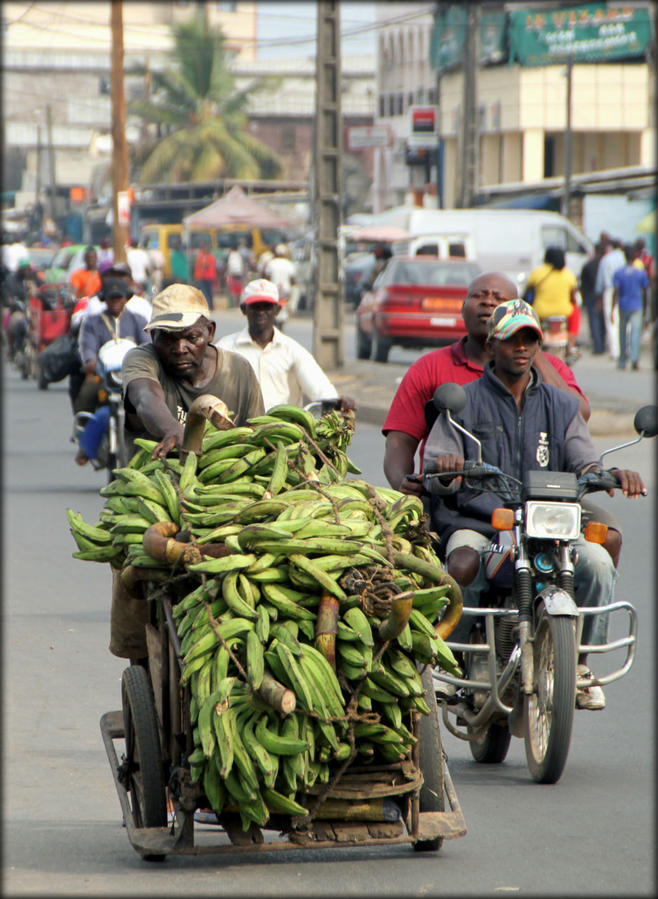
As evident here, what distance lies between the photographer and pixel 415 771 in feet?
14.4

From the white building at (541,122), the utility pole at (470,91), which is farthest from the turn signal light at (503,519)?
the white building at (541,122)

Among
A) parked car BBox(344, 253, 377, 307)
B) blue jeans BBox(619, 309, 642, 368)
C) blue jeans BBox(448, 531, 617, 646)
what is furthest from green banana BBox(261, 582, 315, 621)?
parked car BBox(344, 253, 377, 307)

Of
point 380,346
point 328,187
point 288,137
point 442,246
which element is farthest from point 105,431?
point 288,137

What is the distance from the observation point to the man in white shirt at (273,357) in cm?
869

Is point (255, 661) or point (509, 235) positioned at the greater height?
point (509, 235)

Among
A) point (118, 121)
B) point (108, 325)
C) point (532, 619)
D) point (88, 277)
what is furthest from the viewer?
point (118, 121)

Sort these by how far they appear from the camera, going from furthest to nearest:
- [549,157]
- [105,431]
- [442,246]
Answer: [549,157] → [442,246] → [105,431]

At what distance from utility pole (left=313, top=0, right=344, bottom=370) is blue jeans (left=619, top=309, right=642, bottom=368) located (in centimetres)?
472

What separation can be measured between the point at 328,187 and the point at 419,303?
3.24 m

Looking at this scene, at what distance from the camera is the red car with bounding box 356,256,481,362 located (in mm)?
25422

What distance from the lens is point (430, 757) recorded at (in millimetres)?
4539

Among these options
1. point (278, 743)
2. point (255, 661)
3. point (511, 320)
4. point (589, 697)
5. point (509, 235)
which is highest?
point (509, 235)

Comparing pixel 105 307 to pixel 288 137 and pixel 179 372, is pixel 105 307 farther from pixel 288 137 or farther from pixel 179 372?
pixel 288 137

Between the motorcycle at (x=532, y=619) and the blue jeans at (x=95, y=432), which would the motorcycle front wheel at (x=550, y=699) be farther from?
the blue jeans at (x=95, y=432)
